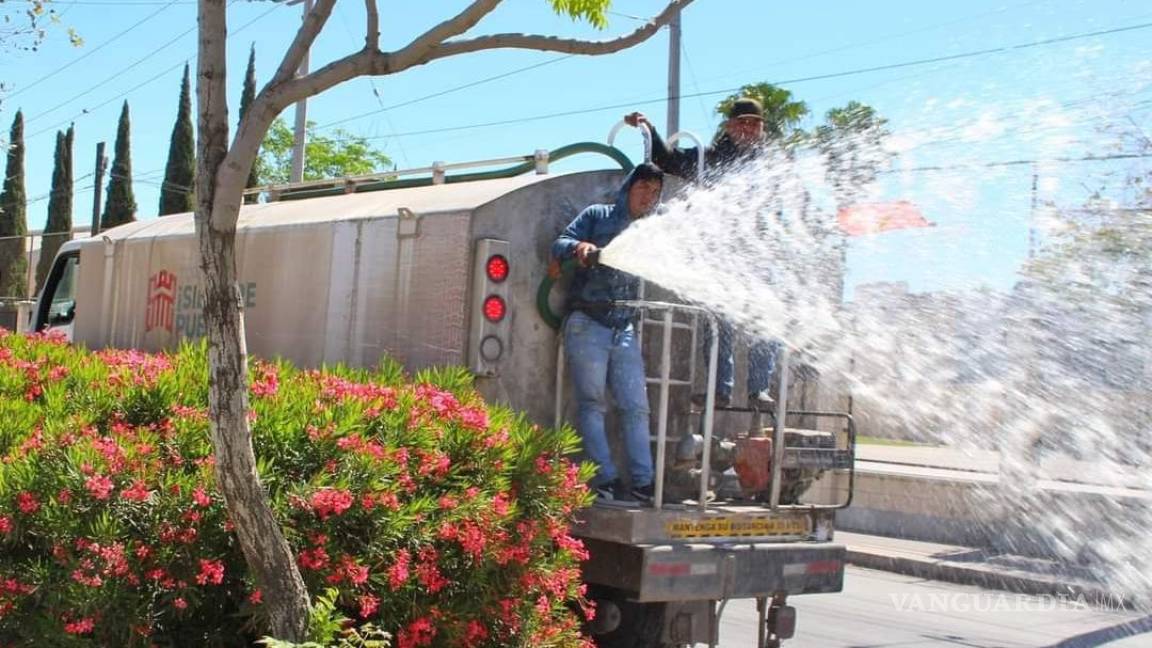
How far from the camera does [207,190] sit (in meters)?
4.16

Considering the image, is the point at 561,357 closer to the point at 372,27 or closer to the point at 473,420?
the point at 473,420

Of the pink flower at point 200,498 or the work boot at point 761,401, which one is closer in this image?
the pink flower at point 200,498

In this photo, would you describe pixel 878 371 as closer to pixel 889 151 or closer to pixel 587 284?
pixel 889 151

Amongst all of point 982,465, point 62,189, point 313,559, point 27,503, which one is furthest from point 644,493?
point 62,189

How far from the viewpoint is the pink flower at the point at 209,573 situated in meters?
4.28

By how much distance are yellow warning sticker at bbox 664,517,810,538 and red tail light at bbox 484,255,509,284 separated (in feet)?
4.64

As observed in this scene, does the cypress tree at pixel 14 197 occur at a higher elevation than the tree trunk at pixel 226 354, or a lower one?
higher

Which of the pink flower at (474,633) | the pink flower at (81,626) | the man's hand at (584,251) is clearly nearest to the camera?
the pink flower at (81,626)

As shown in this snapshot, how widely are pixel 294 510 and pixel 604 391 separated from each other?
222 centimetres

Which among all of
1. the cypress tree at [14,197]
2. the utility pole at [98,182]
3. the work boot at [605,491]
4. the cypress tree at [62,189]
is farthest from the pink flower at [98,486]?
the cypress tree at [62,189]

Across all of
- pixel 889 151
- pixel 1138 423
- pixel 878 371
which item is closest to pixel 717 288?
pixel 878 371

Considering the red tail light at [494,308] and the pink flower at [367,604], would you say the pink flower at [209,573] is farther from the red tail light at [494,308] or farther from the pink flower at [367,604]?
the red tail light at [494,308]

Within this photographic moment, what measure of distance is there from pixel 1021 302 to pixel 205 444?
5232mm

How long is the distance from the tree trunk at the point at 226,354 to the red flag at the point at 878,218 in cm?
397
